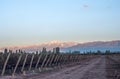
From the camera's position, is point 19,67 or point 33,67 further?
point 33,67

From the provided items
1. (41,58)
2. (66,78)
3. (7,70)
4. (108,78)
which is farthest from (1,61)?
(41,58)

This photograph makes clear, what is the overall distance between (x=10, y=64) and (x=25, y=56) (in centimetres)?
593

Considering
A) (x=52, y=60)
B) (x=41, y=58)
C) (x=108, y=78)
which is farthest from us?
(x=52, y=60)

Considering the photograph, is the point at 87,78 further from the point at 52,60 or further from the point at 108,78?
the point at 52,60

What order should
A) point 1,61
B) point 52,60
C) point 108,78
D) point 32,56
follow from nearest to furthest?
point 108,78 → point 1,61 → point 32,56 → point 52,60

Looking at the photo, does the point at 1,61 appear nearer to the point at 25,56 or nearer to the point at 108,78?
the point at 25,56

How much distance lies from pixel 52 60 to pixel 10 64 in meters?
28.3

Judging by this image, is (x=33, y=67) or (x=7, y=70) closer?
(x=7, y=70)

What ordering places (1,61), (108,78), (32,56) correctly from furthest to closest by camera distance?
1. (32,56)
2. (1,61)
3. (108,78)

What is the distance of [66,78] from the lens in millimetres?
34188

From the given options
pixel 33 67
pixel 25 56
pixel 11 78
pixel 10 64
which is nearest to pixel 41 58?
pixel 33 67

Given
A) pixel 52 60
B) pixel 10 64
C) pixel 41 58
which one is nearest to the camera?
pixel 10 64

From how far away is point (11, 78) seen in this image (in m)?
35.4

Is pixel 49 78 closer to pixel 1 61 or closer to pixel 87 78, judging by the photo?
pixel 87 78
